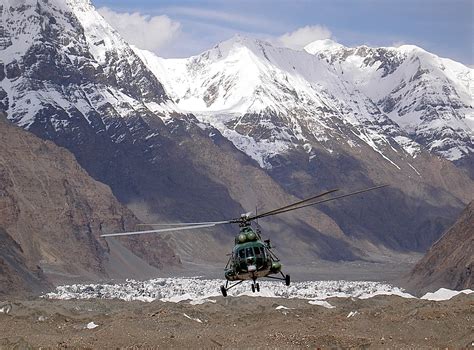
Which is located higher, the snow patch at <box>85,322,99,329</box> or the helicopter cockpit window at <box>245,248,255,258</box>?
the snow patch at <box>85,322,99,329</box>

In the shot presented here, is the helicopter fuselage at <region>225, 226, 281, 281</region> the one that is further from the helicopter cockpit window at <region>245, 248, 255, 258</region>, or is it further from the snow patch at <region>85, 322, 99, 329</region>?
the snow patch at <region>85, 322, 99, 329</region>

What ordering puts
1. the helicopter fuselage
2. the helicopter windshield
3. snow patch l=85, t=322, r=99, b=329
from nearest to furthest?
the helicopter fuselage < the helicopter windshield < snow patch l=85, t=322, r=99, b=329

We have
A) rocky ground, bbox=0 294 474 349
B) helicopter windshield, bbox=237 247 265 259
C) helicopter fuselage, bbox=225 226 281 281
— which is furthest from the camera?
rocky ground, bbox=0 294 474 349

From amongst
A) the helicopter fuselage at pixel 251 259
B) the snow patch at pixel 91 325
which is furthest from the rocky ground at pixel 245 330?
the helicopter fuselage at pixel 251 259

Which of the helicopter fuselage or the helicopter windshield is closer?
the helicopter fuselage

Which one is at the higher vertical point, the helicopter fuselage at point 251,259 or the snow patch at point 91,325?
the snow patch at point 91,325

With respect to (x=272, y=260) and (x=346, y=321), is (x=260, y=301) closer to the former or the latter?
(x=346, y=321)

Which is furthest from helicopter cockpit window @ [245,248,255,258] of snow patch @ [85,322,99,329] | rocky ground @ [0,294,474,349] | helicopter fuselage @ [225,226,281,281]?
snow patch @ [85,322,99,329]

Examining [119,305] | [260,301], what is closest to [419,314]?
[260,301]

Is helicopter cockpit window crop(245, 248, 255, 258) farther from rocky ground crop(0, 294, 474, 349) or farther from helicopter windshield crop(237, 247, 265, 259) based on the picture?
rocky ground crop(0, 294, 474, 349)

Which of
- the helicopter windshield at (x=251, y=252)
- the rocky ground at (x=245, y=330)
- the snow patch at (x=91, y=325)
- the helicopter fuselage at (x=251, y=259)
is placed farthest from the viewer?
the snow patch at (x=91, y=325)

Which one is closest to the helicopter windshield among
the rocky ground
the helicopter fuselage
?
the helicopter fuselage

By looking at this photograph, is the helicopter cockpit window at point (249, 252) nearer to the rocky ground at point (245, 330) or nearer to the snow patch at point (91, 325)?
the rocky ground at point (245, 330)

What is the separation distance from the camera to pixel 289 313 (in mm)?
93812
